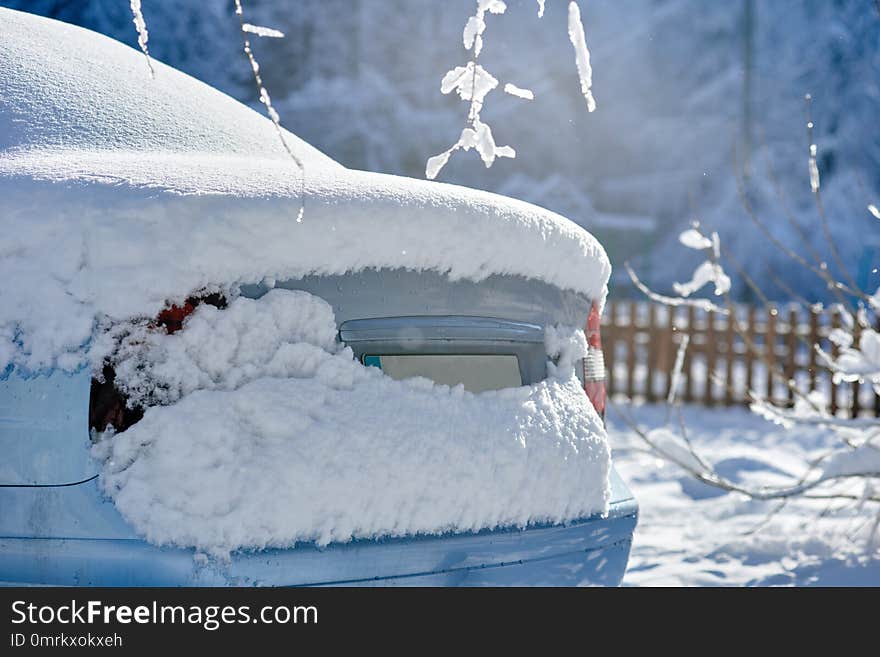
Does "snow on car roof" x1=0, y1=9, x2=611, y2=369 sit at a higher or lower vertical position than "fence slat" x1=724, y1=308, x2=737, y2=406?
higher

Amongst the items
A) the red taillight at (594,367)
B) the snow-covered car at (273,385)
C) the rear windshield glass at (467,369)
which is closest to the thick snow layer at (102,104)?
the snow-covered car at (273,385)

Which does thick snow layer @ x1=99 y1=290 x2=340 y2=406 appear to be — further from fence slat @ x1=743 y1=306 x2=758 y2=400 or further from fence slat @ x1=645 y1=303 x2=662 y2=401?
fence slat @ x1=645 y1=303 x2=662 y2=401

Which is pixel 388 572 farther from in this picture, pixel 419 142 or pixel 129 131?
pixel 419 142

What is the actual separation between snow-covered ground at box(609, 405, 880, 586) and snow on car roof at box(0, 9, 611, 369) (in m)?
1.51

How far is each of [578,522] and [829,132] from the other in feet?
74.2

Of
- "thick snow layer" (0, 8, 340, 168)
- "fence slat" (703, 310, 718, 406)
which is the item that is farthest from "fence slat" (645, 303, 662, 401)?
"thick snow layer" (0, 8, 340, 168)

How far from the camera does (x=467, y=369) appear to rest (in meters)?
1.85

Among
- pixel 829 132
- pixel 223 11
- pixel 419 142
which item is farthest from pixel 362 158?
pixel 223 11

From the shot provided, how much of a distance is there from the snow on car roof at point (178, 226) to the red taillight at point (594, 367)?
7cm

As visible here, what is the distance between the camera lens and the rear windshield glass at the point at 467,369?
5.85 ft

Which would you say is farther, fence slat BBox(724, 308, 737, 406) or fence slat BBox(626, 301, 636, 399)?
fence slat BBox(626, 301, 636, 399)

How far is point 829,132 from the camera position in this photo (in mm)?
21766

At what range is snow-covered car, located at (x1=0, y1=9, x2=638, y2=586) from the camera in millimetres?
1492

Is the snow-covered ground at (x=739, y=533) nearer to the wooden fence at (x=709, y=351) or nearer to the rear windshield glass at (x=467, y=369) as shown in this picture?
the rear windshield glass at (x=467, y=369)
